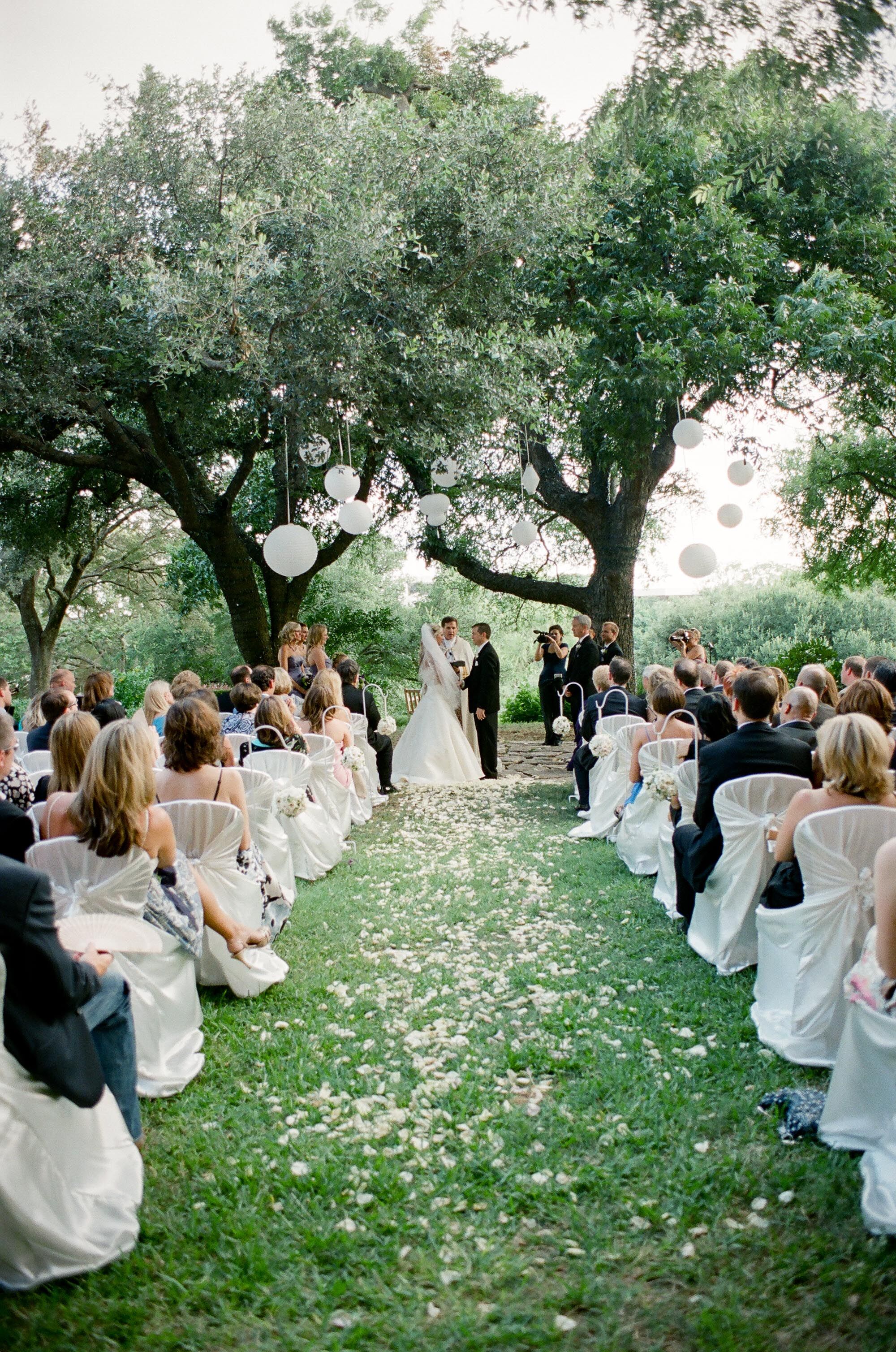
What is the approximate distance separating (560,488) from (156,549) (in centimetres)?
1319

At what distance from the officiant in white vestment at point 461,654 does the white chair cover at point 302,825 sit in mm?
4813

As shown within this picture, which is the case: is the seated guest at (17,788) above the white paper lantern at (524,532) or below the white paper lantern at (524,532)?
below

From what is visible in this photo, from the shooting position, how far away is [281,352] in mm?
9039

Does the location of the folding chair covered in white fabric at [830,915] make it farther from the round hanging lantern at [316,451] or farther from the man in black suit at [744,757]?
the round hanging lantern at [316,451]

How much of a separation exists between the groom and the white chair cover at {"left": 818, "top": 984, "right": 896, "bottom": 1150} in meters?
8.77

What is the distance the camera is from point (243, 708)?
7297mm

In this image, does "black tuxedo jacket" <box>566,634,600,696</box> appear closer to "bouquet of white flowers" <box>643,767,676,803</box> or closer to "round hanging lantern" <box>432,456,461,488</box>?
"round hanging lantern" <box>432,456,461,488</box>

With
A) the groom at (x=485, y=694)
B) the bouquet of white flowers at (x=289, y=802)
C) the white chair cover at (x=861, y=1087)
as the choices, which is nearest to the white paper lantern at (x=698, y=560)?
the groom at (x=485, y=694)

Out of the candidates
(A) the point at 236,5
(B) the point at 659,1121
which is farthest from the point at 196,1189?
(A) the point at 236,5

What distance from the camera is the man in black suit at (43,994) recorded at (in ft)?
7.59

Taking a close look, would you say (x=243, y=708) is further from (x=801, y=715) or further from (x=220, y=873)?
(x=801, y=715)

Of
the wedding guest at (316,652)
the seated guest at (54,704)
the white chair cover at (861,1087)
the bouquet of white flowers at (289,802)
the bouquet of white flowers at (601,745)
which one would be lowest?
the white chair cover at (861,1087)

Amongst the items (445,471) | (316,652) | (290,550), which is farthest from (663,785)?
(445,471)

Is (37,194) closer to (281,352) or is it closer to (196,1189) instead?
(281,352)
